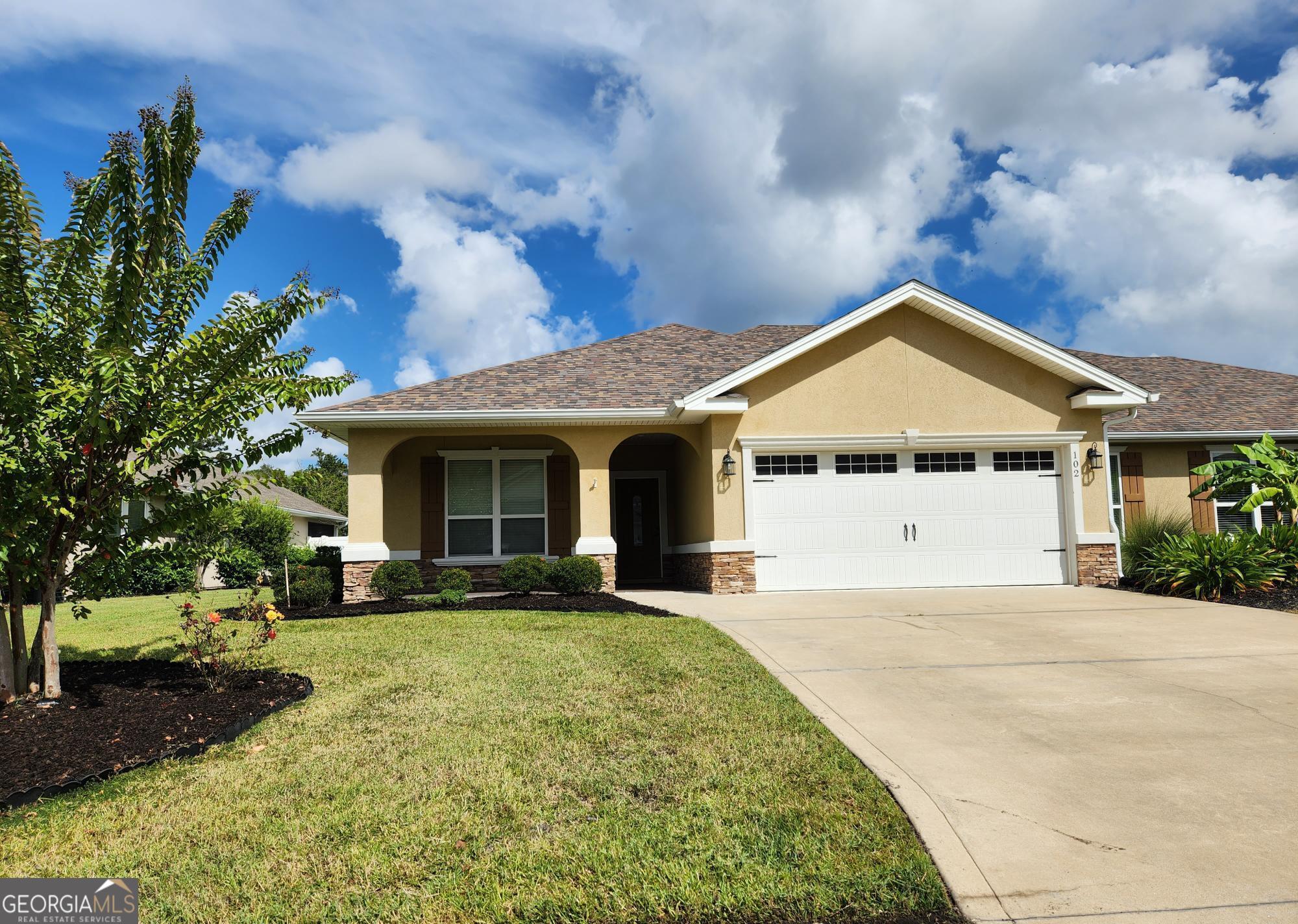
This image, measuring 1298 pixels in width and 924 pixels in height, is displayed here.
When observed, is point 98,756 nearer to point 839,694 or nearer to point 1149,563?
point 839,694

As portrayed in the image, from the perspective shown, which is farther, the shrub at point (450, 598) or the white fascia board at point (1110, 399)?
→ the white fascia board at point (1110, 399)

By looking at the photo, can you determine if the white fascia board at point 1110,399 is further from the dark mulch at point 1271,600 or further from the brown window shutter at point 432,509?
the brown window shutter at point 432,509

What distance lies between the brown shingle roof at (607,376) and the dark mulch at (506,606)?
3360 millimetres

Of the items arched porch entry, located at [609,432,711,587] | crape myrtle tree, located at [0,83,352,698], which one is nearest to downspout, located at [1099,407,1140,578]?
arched porch entry, located at [609,432,711,587]

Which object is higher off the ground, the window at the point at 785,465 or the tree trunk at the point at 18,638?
the window at the point at 785,465

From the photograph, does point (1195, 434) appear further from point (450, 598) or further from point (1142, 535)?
point (450, 598)

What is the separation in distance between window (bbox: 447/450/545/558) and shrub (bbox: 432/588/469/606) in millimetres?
3151

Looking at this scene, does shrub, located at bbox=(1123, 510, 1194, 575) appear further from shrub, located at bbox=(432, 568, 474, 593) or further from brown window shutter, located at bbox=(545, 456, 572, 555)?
shrub, located at bbox=(432, 568, 474, 593)

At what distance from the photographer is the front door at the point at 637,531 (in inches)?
713

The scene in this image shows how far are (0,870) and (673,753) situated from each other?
11.2 feet

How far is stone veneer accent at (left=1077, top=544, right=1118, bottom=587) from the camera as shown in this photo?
1371cm

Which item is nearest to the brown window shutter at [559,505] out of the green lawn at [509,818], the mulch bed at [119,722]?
the mulch bed at [119,722]

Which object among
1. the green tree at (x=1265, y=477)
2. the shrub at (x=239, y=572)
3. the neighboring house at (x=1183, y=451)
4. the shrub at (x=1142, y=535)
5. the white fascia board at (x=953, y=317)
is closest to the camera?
the white fascia board at (x=953, y=317)

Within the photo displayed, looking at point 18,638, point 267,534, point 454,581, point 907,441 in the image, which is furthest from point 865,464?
point 267,534
